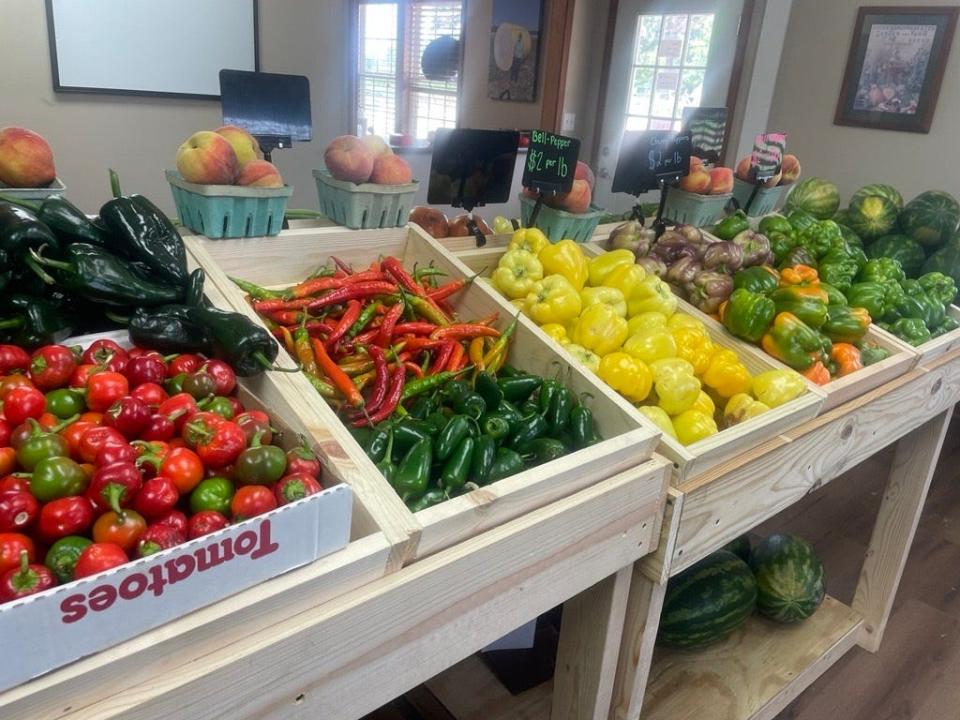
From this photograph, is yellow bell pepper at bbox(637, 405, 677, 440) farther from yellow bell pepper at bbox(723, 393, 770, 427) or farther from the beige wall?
the beige wall

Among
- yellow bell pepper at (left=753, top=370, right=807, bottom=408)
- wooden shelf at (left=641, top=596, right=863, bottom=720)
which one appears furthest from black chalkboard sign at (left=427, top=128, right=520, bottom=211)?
wooden shelf at (left=641, top=596, right=863, bottom=720)

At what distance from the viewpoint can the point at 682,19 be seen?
5.00m

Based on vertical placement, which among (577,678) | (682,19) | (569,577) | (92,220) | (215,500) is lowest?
(577,678)

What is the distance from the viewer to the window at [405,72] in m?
5.61

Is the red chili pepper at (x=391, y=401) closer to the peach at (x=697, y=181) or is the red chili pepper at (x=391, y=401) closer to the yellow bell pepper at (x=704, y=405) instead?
the yellow bell pepper at (x=704, y=405)

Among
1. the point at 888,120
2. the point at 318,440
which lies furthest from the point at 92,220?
the point at 888,120

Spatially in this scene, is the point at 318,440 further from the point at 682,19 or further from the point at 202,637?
the point at 682,19

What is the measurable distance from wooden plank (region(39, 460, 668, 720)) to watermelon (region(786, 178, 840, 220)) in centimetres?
179

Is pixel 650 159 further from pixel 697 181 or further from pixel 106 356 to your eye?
pixel 106 356

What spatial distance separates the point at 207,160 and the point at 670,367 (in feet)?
3.09

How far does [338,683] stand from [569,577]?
387 mm

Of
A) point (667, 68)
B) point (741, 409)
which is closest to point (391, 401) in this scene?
point (741, 409)

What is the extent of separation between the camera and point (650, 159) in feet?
5.97

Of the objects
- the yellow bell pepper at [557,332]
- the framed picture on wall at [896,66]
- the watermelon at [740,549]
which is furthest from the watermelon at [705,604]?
the framed picture on wall at [896,66]
